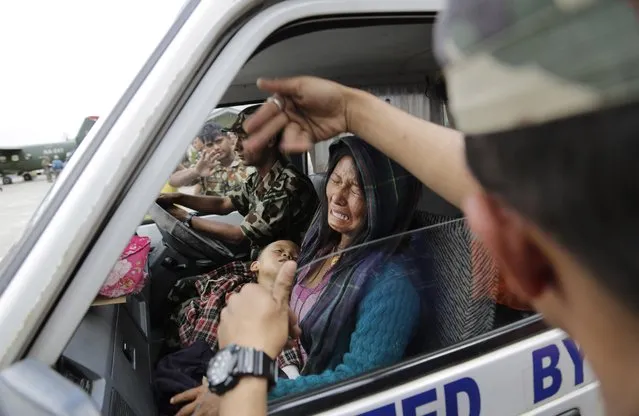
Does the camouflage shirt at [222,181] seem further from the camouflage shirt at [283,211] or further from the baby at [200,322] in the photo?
the baby at [200,322]

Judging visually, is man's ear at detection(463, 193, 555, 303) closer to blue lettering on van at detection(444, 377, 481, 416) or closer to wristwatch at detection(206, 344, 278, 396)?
wristwatch at detection(206, 344, 278, 396)

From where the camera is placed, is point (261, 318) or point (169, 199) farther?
point (169, 199)

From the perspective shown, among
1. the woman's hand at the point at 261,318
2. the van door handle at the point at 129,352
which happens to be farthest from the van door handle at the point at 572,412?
the van door handle at the point at 129,352

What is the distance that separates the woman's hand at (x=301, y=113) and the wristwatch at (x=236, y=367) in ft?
1.91

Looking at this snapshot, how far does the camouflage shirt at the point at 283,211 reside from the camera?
260cm

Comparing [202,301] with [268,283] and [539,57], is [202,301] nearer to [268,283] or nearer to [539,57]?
[268,283]

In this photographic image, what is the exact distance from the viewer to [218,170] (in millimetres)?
3736

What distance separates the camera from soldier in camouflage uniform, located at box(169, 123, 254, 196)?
135 inches

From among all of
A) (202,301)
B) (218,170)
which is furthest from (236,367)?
(218,170)

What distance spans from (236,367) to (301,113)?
0.69m

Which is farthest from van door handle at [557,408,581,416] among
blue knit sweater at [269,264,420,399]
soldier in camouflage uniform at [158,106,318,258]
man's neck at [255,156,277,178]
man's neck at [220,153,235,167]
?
man's neck at [220,153,235,167]

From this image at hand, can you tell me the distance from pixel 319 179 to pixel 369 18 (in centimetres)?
128

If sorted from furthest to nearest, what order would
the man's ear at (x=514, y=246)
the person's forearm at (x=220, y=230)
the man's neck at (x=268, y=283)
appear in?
1. the person's forearm at (x=220, y=230)
2. the man's neck at (x=268, y=283)
3. the man's ear at (x=514, y=246)

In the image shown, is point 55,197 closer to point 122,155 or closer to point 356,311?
point 122,155
